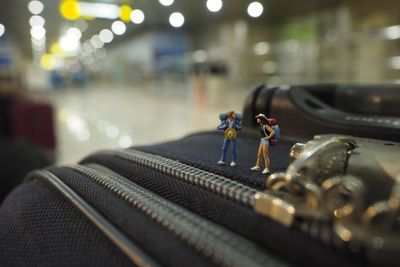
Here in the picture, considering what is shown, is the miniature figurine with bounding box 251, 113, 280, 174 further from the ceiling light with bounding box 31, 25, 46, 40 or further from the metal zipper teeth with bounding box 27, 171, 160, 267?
the ceiling light with bounding box 31, 25, 46, 40

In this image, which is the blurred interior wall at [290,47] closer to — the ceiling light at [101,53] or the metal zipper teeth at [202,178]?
the ceiling light at [101,53]

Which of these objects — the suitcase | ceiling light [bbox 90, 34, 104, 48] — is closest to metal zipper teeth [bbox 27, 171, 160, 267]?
the suitcase

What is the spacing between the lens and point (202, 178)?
1.32 feet

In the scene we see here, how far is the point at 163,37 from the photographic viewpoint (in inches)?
496

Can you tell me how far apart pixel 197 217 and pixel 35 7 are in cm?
833

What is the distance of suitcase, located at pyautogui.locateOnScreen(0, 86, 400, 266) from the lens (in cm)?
28

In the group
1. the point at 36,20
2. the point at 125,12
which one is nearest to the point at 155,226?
the point at 125,12

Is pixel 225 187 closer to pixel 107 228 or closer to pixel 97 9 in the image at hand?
pixel 107 228

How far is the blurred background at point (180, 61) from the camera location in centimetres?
205

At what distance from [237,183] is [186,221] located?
3.3 inches

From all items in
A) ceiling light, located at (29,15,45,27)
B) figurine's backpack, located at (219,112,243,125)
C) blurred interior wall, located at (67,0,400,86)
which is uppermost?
ceiling light, located at (29,15,45,27)

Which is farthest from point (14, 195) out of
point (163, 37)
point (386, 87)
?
point (163, 37)

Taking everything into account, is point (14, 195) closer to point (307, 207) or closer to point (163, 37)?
point (307, 207)

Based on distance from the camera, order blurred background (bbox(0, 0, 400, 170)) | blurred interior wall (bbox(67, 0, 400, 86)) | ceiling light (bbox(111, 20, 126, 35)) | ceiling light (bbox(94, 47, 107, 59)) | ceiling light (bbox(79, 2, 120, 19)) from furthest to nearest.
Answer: ceiling light (bbox(94, 47, 107, 59)) < ceiling light (bbox(111, 20, 126, 35)) < ceiling light (bbox(79, 2, 120, 19)) < blurred interior wall (bbox(67, 0, 400, 86)) < blurred background (bbox(0, 0, 400, 170))
